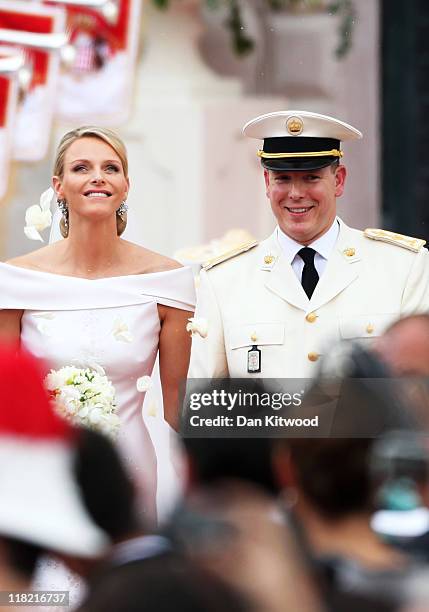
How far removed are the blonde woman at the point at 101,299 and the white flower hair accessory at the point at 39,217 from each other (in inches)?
2.9

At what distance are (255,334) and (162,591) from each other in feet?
5.05

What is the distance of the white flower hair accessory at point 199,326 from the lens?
2945 millimetres

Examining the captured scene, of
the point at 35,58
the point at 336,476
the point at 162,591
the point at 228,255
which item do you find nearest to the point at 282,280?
the point at 228,255

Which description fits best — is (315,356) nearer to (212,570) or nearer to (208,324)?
(208,324)

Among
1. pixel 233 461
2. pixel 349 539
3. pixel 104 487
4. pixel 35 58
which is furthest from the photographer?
pixel 35 58

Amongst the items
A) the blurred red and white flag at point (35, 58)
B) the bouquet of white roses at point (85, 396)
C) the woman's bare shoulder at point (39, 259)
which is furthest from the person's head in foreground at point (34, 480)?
the blurred red and white flag at point (35, 58)

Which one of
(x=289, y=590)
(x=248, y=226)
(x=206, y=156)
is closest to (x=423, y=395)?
(x=289, y=590)

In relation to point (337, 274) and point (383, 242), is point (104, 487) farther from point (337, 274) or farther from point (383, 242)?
point (383, 242)

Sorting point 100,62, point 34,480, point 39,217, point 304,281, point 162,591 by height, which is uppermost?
point 100,62

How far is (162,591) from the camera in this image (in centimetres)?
140

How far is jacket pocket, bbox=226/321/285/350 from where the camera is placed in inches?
114

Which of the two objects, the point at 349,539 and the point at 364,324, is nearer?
the point at 349,539

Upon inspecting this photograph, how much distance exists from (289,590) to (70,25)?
240 cm

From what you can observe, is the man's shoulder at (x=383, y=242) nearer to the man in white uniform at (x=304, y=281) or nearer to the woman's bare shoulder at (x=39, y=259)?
the man in white uniform at (x=304, y=281)
